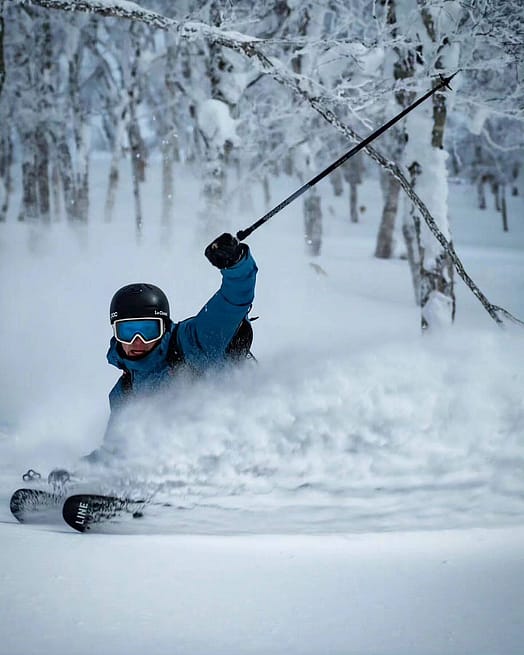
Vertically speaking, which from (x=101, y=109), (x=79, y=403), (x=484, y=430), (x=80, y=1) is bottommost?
(x=79, y=403)

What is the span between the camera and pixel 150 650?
183 centimetres

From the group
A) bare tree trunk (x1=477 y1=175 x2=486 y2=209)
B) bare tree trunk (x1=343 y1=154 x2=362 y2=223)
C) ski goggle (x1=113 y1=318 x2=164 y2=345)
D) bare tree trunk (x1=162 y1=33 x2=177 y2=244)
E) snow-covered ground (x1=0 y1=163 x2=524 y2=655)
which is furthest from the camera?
bare tree trunk (x1=477 y1=175 x2=486 y2=209)

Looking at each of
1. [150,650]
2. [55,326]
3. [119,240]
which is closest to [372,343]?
[150,650]

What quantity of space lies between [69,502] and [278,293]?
9.40 m

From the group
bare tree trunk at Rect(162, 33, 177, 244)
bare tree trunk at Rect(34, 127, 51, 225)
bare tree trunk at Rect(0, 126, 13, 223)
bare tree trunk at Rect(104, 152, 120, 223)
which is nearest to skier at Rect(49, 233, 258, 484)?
bare tree trunk at Rect(162, 33, 177, 244)

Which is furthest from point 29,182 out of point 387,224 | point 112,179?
point 387,224

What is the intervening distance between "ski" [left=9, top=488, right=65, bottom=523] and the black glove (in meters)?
1.48

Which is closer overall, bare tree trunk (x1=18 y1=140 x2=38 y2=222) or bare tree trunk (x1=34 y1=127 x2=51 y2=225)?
bare tree trunk (x1=18 y1=140 x2=38 y2=222)

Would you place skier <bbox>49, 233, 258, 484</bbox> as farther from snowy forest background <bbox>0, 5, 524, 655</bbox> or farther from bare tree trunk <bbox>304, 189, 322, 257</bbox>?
bare tree trunk <bbox>304, 189, 322, 257</bbox>

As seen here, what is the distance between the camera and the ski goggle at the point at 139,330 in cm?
368

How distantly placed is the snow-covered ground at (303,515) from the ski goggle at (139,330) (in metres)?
0.36

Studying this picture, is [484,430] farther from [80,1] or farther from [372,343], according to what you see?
[80,1]

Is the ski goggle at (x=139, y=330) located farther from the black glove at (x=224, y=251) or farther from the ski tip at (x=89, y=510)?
the ski tip at (x=89, y=510)

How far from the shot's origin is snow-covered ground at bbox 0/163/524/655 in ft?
6.41
